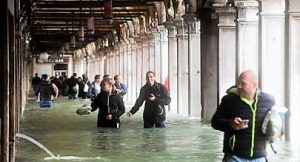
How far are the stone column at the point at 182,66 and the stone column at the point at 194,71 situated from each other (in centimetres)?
146

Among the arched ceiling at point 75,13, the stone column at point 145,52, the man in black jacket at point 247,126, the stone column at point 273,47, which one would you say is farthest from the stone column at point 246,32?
the stone column at point 145,52

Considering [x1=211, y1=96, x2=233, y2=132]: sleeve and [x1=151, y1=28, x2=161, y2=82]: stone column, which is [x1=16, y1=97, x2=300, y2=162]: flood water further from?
[x1=151, y1=28, x2=161, y2=82]: stone column

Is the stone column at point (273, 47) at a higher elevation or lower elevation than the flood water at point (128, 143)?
higher

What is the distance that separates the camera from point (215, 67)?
27.3 meters

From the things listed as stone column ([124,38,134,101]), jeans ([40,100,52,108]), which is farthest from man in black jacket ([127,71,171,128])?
stone column ([124,38,134,101])

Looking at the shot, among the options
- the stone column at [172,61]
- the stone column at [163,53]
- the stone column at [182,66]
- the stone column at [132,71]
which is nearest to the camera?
the stone column at [182,66]

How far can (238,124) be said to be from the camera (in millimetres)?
9078

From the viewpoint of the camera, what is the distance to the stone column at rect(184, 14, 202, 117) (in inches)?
1198

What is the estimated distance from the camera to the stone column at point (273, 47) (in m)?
21.3

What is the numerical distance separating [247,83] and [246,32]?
49.9 ft

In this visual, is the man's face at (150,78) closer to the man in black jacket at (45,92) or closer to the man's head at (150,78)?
the man's head at (150,78)

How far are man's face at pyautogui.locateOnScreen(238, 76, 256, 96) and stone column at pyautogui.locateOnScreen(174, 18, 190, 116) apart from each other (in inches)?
916

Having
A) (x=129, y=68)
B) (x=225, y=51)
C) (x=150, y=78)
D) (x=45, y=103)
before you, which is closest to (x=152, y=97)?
(x=150, y=78)

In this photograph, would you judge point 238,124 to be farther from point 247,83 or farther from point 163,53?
point 163,53
